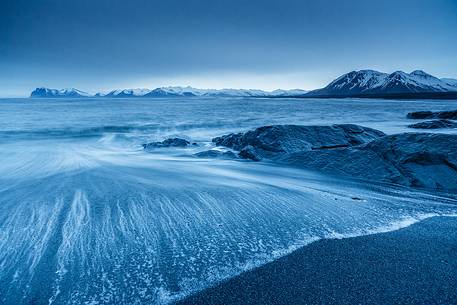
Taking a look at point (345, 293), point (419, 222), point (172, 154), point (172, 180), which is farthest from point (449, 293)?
point (172, 154)

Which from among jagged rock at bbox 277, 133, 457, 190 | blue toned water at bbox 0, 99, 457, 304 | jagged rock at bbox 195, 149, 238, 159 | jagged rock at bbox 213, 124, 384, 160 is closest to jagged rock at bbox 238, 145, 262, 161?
jagged rock at bbox 213, 124, 384, 160

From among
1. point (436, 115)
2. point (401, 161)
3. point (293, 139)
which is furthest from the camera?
point (436, 115)

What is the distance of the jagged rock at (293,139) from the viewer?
7.91 m

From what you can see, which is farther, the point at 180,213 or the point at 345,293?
the point at 180,213

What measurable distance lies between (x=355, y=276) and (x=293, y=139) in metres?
6.36

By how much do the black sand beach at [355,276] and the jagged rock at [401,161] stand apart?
233 cm

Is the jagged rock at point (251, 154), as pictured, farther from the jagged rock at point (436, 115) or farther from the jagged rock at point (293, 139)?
the jagged rock at point (436, 115)

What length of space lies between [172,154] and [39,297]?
690cm

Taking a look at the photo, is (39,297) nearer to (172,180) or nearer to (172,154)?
(172,180)

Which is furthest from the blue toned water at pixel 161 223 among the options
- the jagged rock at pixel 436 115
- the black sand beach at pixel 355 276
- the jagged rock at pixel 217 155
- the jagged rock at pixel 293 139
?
the jagged rock at pixel 436 115

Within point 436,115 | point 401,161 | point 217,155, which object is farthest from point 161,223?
point 436,115

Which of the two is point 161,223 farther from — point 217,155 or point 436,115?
point 436,115

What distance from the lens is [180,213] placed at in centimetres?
367

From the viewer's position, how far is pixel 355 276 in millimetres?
2240
